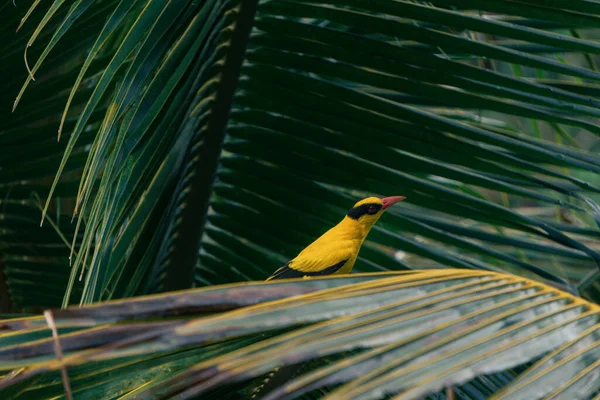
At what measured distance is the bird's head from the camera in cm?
176

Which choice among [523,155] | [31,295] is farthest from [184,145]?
[31,295]

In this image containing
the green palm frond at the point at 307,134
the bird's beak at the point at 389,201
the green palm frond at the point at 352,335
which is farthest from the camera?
the bird's beak at the point at 389,201

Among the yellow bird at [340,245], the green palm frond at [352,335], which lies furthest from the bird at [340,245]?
the green palm frond at [352,335]

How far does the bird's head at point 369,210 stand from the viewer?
1.76 m

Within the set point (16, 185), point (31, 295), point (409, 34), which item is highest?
point (409, 34)

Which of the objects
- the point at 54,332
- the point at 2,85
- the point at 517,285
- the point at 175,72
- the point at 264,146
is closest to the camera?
the point at 54,332

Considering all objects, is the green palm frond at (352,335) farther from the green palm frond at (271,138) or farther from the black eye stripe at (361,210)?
the black eye stripe at (361,210)

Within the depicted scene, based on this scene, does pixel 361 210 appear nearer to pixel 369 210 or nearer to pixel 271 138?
pixel 369 210

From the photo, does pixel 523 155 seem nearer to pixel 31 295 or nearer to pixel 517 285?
pixel 517 285

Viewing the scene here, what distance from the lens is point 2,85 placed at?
2109 millimetres

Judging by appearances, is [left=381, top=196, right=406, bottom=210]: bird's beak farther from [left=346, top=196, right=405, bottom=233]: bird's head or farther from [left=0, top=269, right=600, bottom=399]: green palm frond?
[left=0, top=269, right=600, bottom=399]: green palm frond

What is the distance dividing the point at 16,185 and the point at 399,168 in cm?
123

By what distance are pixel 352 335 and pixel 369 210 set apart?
4.09ft

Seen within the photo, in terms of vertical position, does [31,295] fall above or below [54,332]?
below
